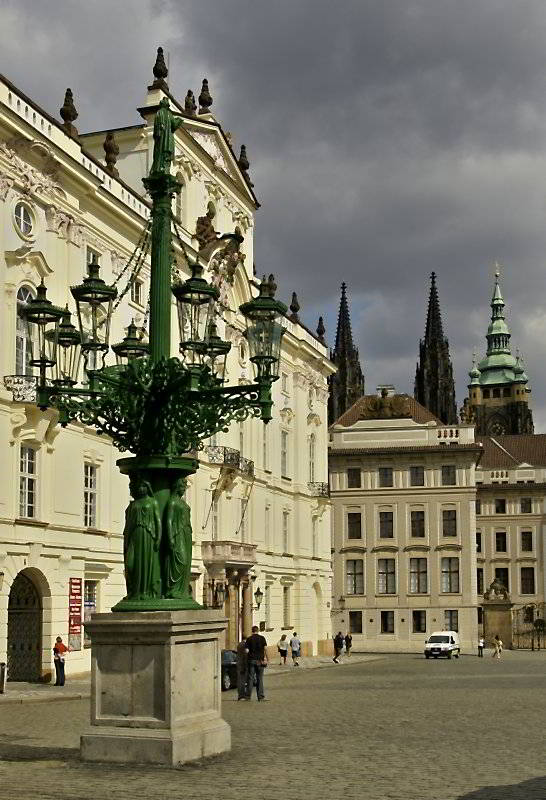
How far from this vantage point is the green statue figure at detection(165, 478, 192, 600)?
14711 millimetres

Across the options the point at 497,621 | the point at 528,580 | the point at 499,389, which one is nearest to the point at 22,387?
the point at 497,621

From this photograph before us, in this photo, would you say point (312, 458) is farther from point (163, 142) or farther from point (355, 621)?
point (163, 142)

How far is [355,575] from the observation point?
7950cm

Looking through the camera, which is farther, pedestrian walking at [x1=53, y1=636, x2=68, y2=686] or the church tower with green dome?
the church tower with green dome

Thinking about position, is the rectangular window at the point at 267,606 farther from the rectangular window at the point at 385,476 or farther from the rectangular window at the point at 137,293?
the rectangular window at the point at 385,476

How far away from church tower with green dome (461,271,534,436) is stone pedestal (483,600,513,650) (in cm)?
9284

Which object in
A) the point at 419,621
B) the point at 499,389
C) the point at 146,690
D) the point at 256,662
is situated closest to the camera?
the point at 146,690

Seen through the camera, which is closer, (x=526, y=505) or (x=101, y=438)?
(x=101, y=438)

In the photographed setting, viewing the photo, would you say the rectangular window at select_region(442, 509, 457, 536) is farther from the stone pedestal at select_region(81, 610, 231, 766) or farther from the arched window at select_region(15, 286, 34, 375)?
the stone pedestal at select_region(81, 610, 231, 766)

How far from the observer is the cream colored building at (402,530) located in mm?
77125

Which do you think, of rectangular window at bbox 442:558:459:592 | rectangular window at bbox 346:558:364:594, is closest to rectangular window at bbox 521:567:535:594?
rectangular window at bbox 442:558:459:592

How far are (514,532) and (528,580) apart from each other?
4036 millimetres

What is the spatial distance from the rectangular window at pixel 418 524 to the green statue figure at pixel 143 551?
65258 millimetres

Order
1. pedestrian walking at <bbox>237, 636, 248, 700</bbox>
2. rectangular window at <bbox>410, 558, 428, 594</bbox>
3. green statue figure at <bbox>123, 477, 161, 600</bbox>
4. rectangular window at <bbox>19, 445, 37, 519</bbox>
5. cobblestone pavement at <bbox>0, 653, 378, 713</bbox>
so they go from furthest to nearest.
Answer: rectangular window at <bbox>410, 558, 428, 594</bbox>, rectangular window at <bbox>19, 445, 37, 519</bbox>, cobblestone pavement at <bbox>0, 653, 378, 713</bbox>, pedestrian walking at <bbox>237, 636, 248, 700</bbox>, green statue figure at <bbox>123, 477, 161, 600</bbox>
